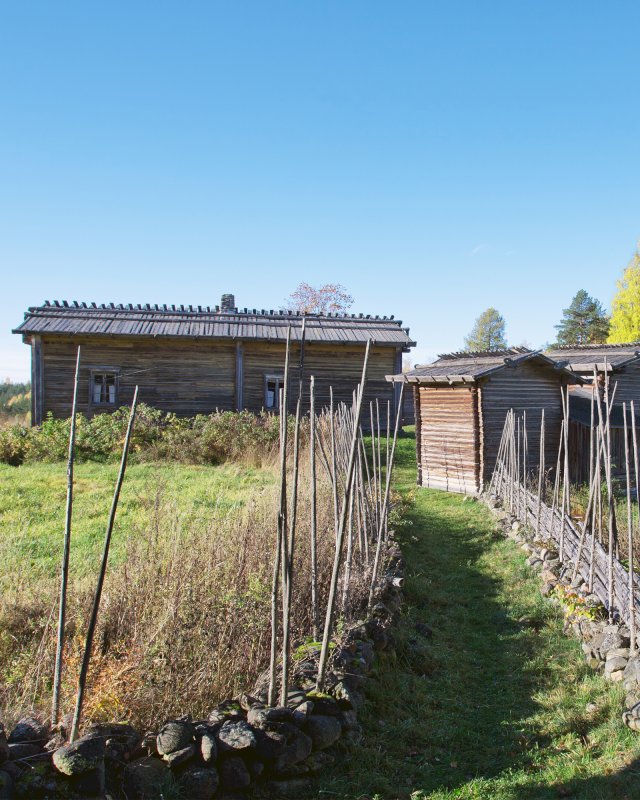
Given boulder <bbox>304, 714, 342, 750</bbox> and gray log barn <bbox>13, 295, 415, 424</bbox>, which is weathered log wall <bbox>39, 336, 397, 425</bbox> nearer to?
gray log barn <bbox>13, 295, 415, 424</bbox>

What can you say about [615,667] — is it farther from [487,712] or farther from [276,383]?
[276,383]

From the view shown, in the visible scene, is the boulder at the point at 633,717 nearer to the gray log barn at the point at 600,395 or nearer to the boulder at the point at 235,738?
the boulder at the point at 235,738

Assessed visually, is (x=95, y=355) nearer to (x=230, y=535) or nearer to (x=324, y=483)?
(x=324, y=483)

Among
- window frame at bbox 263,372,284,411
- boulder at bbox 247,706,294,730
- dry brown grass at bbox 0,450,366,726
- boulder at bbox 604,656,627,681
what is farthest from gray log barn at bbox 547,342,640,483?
boulder at bbox 247,706,294,730

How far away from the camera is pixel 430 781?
3756mm

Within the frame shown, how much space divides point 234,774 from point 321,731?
637 mm

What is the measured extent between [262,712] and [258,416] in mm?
15814

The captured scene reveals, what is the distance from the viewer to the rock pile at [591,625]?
4.77 meters

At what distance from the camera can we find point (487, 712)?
4727mm

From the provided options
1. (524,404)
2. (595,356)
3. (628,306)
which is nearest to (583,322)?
(628,306)

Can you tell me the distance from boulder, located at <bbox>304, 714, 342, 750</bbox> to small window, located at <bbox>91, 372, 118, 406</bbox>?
17.1 meters

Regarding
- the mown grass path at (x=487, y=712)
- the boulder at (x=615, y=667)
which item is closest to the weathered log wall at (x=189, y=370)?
the mown grass path at (x=487, y=712)

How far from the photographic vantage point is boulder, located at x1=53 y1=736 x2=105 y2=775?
284 cm

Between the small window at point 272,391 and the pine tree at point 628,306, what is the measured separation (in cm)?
2032
